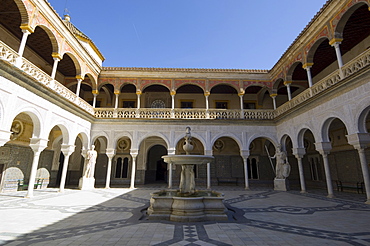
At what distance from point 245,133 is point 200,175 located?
184 inches

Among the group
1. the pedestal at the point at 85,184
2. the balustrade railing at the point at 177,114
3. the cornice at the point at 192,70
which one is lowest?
the pedestal at the point at 85,184

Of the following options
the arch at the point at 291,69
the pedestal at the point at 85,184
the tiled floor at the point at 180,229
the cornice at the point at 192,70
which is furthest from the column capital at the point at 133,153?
the arch at the point at 291,69

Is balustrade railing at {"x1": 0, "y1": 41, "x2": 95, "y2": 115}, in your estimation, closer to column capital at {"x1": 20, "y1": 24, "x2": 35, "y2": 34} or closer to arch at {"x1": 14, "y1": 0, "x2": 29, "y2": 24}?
column capital at {"x1": 20, "y1": 24, "x2": 35, "y2": 34}

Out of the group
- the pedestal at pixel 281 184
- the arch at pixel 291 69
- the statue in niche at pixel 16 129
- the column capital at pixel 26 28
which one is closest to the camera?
the column capital at pixel 26 28

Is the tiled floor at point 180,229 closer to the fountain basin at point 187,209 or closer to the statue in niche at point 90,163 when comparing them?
the fountain basin at point 187,209

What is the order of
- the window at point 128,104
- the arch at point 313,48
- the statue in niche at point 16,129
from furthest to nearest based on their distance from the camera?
the window at point 128,104 < the statue in niche at point 16,129 < the arch at point 313,48

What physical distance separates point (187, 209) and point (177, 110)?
359 inches

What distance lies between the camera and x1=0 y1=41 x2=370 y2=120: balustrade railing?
22.4 ft

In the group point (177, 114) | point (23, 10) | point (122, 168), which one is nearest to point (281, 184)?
point (177, 114)

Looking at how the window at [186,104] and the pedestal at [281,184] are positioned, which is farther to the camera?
the window at [186,104]

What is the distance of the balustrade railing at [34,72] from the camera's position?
254 inches

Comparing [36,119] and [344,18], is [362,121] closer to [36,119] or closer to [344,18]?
[344,18]

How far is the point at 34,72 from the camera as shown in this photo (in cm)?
780

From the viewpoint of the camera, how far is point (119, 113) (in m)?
13.0
